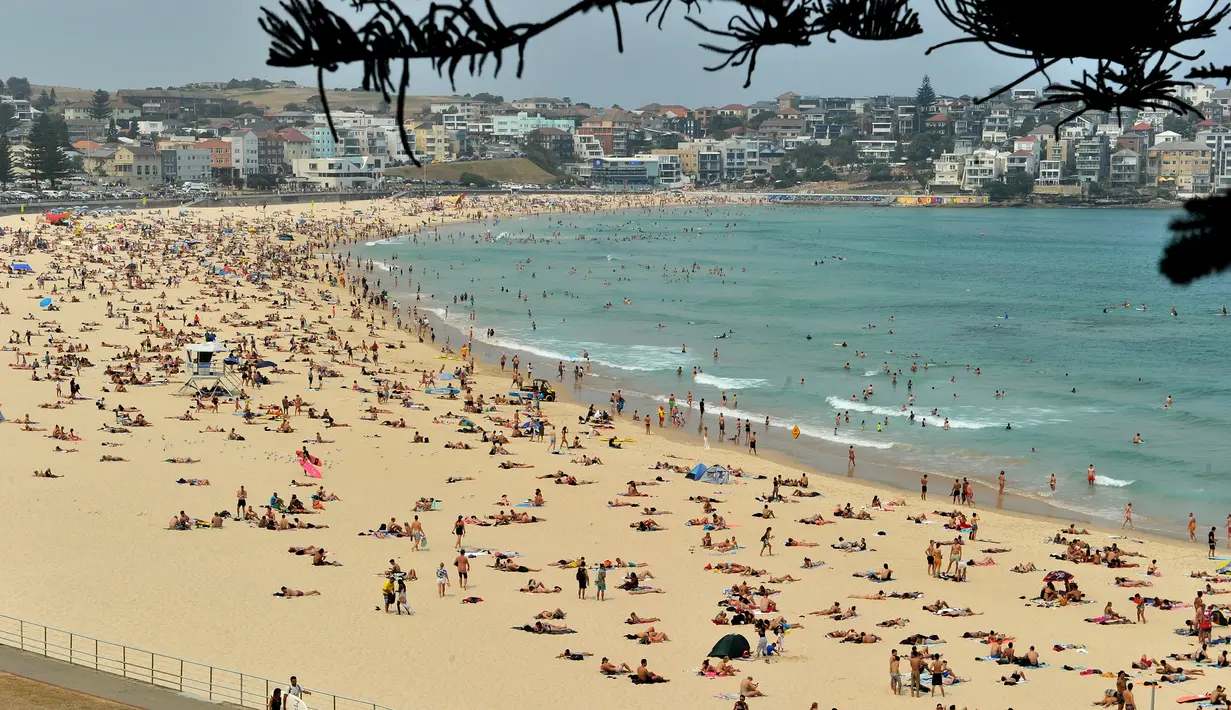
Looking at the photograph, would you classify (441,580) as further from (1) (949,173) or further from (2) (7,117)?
(2) (7,117)

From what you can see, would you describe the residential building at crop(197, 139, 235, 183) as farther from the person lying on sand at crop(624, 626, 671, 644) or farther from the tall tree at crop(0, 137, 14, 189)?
the person lying on sand at crop(624, 626, 671, 644)

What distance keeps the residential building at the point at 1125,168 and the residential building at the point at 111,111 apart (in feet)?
408

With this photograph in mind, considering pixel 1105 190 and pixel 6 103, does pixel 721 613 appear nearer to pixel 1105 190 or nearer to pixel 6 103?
pixel 1105 190

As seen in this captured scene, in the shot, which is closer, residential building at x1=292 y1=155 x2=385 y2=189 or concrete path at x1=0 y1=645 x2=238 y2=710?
concrete path at x1=0 y1=645 x2=238 y2=710

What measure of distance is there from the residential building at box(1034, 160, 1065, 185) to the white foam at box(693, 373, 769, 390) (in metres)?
129

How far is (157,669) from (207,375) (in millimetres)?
17329

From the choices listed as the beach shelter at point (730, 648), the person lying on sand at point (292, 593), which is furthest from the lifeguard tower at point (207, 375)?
the beach shelter at point (730, 648)

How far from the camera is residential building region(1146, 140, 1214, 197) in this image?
15125 centimetres

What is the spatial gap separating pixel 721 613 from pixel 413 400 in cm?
1581

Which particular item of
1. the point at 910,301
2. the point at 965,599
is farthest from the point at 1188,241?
the point at 910,301

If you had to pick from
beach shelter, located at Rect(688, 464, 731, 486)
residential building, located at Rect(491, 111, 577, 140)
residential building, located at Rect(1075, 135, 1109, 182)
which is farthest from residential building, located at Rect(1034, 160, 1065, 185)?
beach shelter, located at Rect(688, 464, 731, 486)

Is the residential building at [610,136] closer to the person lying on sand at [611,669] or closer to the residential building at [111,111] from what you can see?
the residential building at [111,111]

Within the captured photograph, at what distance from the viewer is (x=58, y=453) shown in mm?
22312

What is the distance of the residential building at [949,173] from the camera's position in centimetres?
16412
